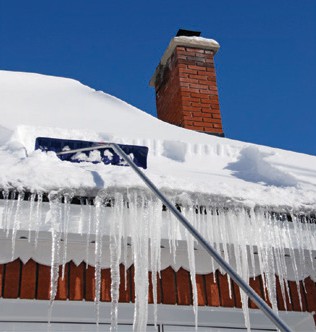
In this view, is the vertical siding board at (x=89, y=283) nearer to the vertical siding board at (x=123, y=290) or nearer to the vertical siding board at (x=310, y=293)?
the vertical siding board at (x=123, y=290)

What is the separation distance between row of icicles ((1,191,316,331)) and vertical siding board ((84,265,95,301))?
46 millimetres

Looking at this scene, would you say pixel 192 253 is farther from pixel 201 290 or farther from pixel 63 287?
pixel 63 287

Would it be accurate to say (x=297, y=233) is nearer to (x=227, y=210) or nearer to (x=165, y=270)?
(x=227, y=210)

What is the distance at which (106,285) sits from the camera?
3.48 metres

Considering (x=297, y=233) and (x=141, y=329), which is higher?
(x=297, y=233)

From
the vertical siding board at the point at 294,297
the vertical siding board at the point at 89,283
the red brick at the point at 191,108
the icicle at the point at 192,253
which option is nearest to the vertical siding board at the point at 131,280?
the vertical siding board at the point at 89,283

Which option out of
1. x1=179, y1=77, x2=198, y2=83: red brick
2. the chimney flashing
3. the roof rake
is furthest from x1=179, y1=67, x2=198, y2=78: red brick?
the roof rake

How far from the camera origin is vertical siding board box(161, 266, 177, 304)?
353 cm

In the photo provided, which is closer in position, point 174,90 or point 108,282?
point 108,282

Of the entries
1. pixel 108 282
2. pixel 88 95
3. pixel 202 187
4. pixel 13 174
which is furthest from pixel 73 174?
pixel 88 95

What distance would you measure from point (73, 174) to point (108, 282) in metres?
0.94

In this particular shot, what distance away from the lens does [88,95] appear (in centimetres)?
622

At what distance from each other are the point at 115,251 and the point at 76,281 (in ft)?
1.08

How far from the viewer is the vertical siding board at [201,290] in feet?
11.8
